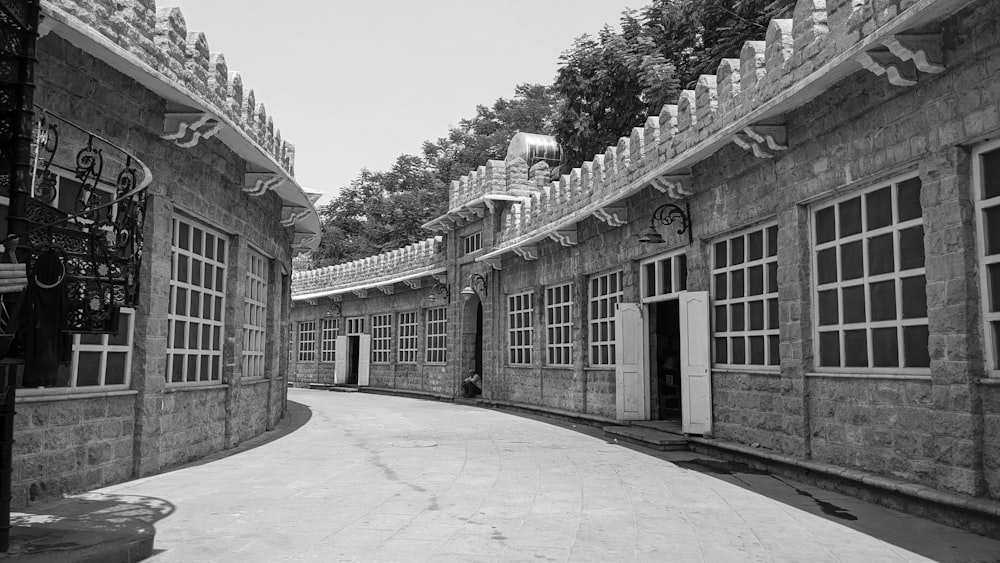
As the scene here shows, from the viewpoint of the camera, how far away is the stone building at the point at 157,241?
646 cm

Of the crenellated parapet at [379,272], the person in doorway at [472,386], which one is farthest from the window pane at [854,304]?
the crenellated parapet at [379,272]

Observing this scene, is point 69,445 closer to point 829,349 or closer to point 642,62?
point 829,349

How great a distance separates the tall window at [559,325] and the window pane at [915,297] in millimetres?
8776

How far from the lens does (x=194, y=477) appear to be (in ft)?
25.5

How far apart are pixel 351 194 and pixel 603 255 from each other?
36130 mm

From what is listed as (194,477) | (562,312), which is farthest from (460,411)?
(194,477)

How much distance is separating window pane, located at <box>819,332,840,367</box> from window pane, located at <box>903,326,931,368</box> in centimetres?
96

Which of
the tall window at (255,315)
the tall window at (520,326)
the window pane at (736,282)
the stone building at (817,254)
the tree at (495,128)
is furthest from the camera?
the tree at (495,128)

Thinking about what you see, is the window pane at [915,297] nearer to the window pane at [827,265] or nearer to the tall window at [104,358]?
the window pane at [827,265]

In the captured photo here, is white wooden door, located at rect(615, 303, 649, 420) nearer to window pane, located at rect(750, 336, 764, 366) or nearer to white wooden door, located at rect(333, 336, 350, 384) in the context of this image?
window pane, located at rect(750, 336, 764, 366)

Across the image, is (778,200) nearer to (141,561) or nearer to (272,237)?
(141,561)

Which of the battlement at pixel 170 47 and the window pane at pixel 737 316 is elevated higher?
the battlement at pixel 170 47

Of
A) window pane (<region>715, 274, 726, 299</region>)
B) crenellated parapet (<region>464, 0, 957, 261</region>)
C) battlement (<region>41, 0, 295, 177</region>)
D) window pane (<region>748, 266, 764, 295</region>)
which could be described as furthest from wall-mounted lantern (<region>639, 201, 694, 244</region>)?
battlement (<region>41, 0, 295, 177</region>)

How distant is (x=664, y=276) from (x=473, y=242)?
940cm
